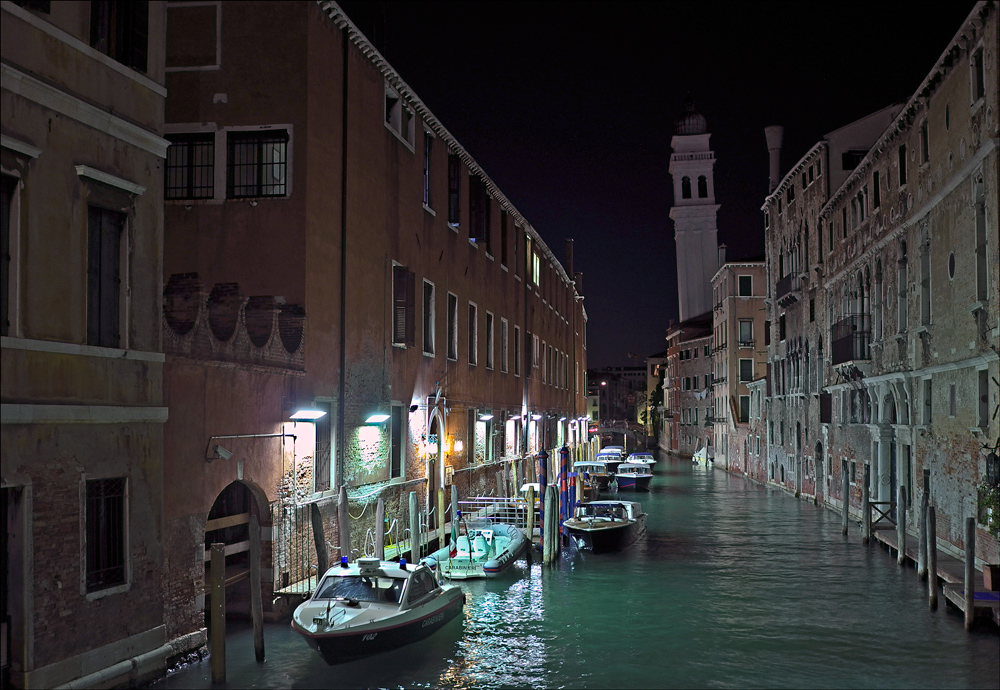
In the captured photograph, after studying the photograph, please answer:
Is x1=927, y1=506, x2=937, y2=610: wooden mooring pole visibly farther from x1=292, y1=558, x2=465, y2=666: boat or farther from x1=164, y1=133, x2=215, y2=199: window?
x1=164, y1=133, x2=215, y2=199: window

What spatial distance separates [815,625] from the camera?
16203 millimetres

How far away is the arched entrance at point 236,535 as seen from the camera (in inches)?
551

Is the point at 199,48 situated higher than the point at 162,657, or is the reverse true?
the point at 199,48

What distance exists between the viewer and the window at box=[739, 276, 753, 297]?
57.2m

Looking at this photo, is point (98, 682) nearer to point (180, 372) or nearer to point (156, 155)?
point (180, 372)

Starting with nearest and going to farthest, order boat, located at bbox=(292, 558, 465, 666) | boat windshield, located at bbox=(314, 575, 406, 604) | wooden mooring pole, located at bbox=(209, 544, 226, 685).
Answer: wooden mooring pole, located at bbox=(209, 544, 226, 685) < boat, located at bbox=(292, 558, 465, 666) < boat windshield, located at bbox=(314, 575, 406, 604)

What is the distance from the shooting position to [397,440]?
20.0 meters

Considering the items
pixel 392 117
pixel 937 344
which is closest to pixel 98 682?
pixel 392 117

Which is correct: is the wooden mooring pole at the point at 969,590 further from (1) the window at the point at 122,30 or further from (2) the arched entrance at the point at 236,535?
(1) the window at the point at 122,30

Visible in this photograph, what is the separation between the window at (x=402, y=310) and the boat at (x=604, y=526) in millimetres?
7623

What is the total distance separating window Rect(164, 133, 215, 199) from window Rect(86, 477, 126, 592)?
260 inches

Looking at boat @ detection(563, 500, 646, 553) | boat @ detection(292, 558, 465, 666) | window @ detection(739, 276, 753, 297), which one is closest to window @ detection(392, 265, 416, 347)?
boat @ detection(292, 558, 465, 666)

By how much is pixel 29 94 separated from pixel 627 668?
33.0 ft

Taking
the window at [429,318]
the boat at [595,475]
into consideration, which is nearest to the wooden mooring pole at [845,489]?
the boat at [595,475]
